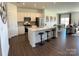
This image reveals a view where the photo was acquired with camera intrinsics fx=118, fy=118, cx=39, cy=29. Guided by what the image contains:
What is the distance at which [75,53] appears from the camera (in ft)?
9.55

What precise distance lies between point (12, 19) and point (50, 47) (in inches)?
48.5

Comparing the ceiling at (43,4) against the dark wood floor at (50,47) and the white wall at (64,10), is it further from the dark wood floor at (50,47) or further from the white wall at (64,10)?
the dark wood floor at (50,47)

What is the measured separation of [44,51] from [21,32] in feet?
2.56

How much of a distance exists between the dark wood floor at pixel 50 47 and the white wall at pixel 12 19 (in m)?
0.16

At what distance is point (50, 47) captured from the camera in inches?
124

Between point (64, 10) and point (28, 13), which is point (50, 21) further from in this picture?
point (28, 13)

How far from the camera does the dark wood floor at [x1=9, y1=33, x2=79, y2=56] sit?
2.84 metres

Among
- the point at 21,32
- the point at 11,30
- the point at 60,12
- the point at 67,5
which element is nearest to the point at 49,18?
the point at 60,12

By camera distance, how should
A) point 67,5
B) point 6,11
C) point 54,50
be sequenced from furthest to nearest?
point 54,50, point 67,5, point 6,11

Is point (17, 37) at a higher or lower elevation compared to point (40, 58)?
higher

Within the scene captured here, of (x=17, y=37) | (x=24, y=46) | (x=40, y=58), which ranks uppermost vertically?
(x=17, y=37)

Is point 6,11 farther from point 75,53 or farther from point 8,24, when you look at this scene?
point 75,53

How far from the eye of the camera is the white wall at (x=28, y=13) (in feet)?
9.41

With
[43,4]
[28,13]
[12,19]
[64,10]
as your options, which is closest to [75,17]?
[64,10]
